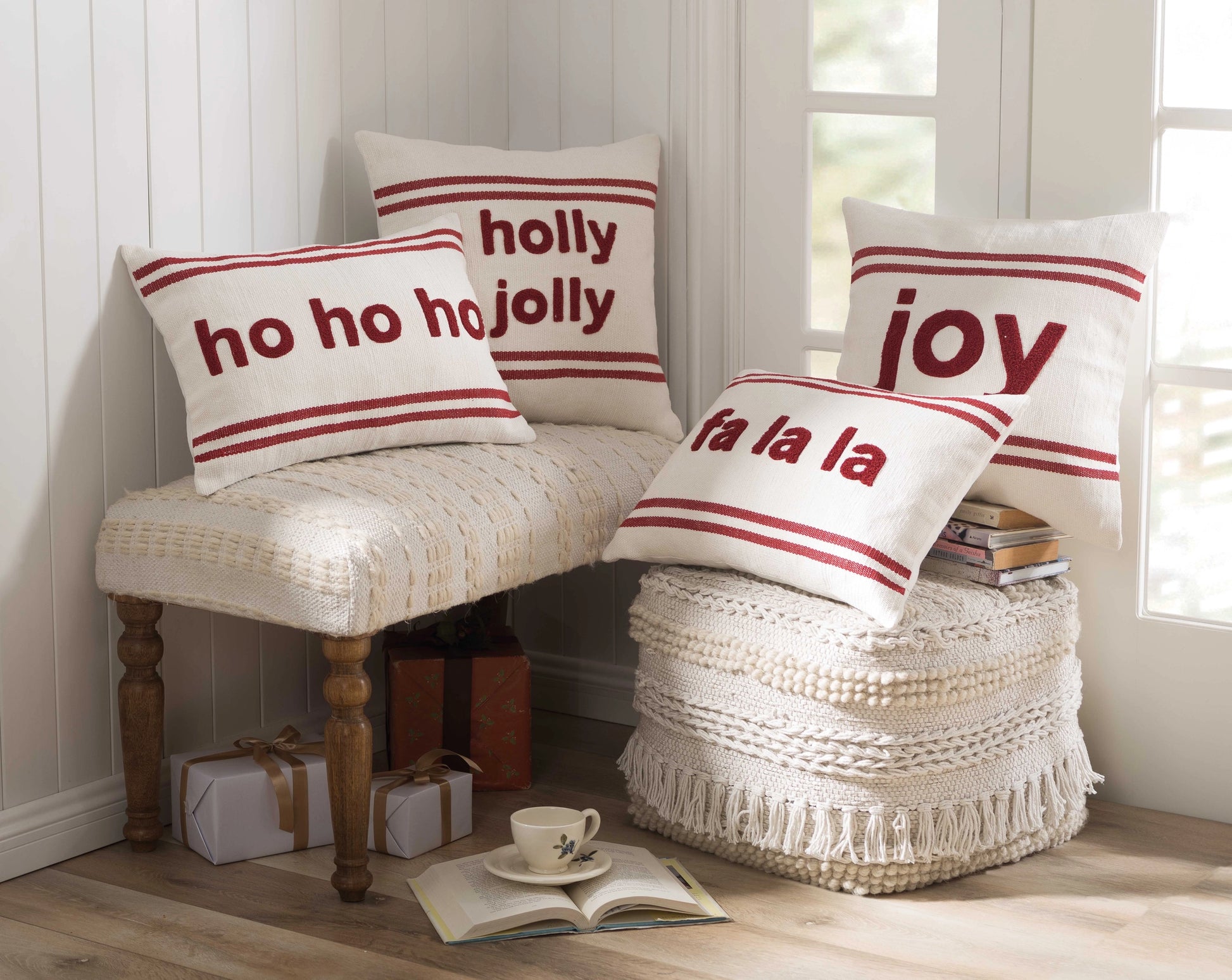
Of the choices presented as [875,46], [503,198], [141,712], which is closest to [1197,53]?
[875,46]

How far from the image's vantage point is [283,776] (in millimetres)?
1902

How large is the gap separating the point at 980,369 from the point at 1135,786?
0.70 meters

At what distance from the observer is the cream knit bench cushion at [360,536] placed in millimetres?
1677

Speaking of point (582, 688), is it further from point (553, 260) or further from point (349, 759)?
point (349, 759)

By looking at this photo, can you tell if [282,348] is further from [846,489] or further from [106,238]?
[846,489]

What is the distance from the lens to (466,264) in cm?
224

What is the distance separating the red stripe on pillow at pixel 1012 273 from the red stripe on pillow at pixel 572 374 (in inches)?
16.9

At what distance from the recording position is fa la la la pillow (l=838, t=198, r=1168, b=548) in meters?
1.92

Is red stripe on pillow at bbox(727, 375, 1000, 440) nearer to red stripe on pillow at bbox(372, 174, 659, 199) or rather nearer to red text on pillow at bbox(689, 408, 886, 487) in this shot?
red text on pillow at bbox(689, 408, 886, 487)

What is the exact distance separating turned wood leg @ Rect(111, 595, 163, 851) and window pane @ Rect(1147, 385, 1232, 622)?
1.44m

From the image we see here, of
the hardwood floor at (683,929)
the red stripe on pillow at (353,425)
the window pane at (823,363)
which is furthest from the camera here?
the window pane at (823,363)

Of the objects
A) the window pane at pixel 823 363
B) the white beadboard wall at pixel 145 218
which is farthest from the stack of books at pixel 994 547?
the white beadboard wall at pixel 145 218

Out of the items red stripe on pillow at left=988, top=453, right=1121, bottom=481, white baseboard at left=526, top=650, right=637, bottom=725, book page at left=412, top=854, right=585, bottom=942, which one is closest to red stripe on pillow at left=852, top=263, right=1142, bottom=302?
red stripe on pillow at left=988, top=453, right=1121, bottom=481

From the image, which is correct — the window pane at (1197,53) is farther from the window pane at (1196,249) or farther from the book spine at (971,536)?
the book spine at (971,536)
